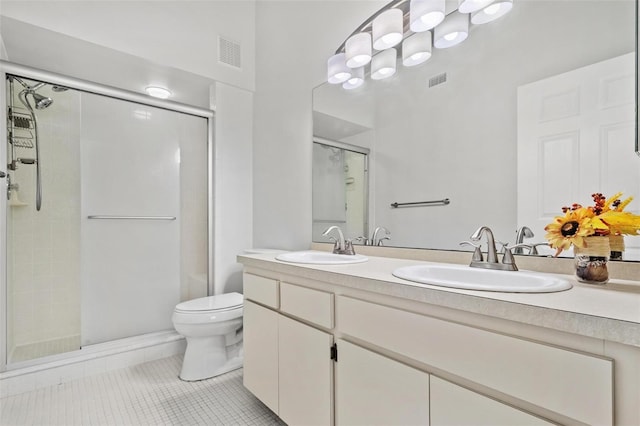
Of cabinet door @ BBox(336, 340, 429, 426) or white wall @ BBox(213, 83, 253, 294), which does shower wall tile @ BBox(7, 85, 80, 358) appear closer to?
white wall @ BBox(213, 83, 253, 294)

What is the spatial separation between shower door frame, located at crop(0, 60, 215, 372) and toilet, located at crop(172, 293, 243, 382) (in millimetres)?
541

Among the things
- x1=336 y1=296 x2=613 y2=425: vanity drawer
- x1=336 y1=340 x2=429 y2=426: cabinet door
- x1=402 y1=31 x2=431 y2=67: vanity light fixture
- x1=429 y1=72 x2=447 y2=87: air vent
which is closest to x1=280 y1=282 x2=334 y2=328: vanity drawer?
x1=336 y1=340 x2=429 y2=426: cabinet door

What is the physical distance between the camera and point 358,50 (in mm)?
1787

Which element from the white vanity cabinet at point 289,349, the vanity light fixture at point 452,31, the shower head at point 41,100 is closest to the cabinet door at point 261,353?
the white vanity cabinet at point 289,349

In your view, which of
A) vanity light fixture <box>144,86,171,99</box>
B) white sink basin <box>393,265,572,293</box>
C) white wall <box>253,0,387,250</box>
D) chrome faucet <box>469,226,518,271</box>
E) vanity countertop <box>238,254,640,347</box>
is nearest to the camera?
vanity countertop <box>238,254,640,347</box>

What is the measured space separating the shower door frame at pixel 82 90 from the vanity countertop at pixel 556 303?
181 centimetres

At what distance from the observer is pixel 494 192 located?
127 cm

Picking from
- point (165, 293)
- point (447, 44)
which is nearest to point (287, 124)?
point (447, 44)

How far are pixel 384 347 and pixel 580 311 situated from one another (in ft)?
1.68

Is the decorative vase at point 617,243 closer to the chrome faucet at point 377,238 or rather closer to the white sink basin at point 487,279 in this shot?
the white sink basin at point 487,279

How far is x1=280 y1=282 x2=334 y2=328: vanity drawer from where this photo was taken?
117 centimetres

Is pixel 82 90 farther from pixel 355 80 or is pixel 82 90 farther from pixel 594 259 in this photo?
pixel 594 259

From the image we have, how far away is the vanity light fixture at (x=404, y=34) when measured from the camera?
1350 millimetres

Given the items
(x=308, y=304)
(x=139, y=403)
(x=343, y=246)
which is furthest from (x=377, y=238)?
(x=139, y=403)
